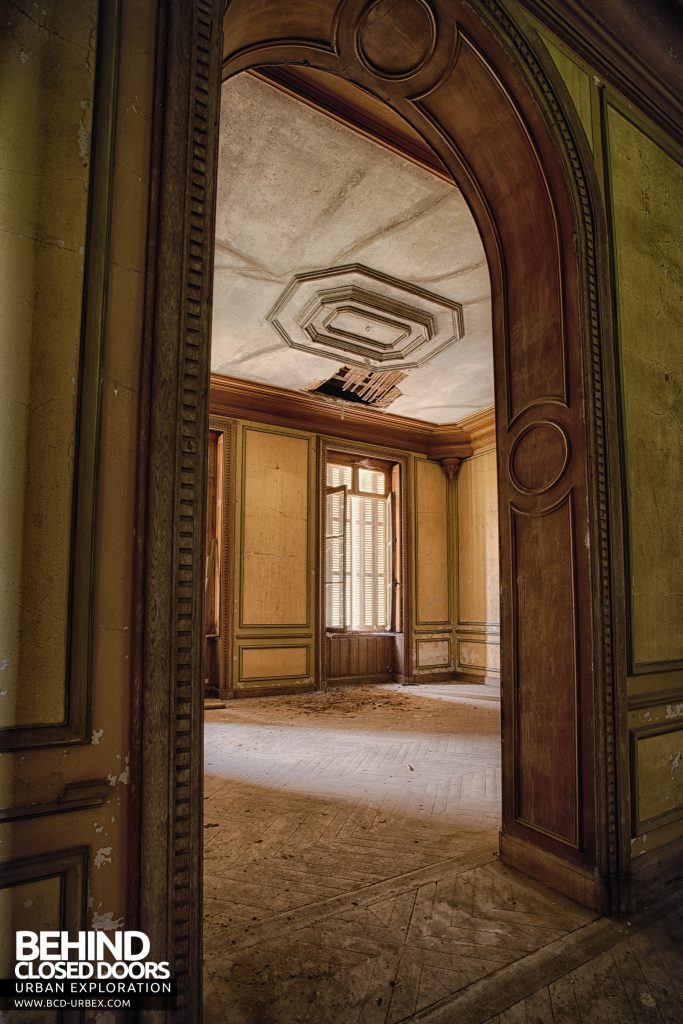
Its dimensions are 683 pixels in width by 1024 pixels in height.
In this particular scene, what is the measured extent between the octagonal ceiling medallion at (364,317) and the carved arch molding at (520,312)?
7.58 feet

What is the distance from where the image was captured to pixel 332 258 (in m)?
5.02

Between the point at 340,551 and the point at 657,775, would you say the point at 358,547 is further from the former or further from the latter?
the point at 657,775

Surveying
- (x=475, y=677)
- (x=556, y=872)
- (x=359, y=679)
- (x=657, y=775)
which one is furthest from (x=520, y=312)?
(x=475, y=677)

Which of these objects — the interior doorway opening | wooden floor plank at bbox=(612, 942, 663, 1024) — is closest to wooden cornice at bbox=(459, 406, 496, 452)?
the interior doorway opening

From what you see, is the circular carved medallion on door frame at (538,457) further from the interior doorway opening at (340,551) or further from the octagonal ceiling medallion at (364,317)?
the octagonal ceiling medallion at (364,317)

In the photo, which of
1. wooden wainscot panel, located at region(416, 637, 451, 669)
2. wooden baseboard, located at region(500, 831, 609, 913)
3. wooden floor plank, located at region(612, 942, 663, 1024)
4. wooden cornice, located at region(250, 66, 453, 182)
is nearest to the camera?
wooden floor plank, located at region(612, 942, 663, 1024)

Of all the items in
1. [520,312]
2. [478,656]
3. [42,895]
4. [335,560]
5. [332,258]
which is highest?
[332,258]

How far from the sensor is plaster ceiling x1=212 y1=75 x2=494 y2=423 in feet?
12.5

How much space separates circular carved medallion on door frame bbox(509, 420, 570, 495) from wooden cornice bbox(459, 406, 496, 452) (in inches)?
235

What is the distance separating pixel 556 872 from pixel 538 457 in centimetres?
186

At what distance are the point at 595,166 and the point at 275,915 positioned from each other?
365 centimetres

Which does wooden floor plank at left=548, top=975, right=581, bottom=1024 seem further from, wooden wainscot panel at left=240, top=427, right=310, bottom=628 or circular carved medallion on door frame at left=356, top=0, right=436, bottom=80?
wooden wainscot panel at left=240, top=427, right=310, bottom=628

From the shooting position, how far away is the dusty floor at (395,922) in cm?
186

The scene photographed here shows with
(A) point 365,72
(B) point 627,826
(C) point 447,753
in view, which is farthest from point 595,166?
(C) point 447,753
